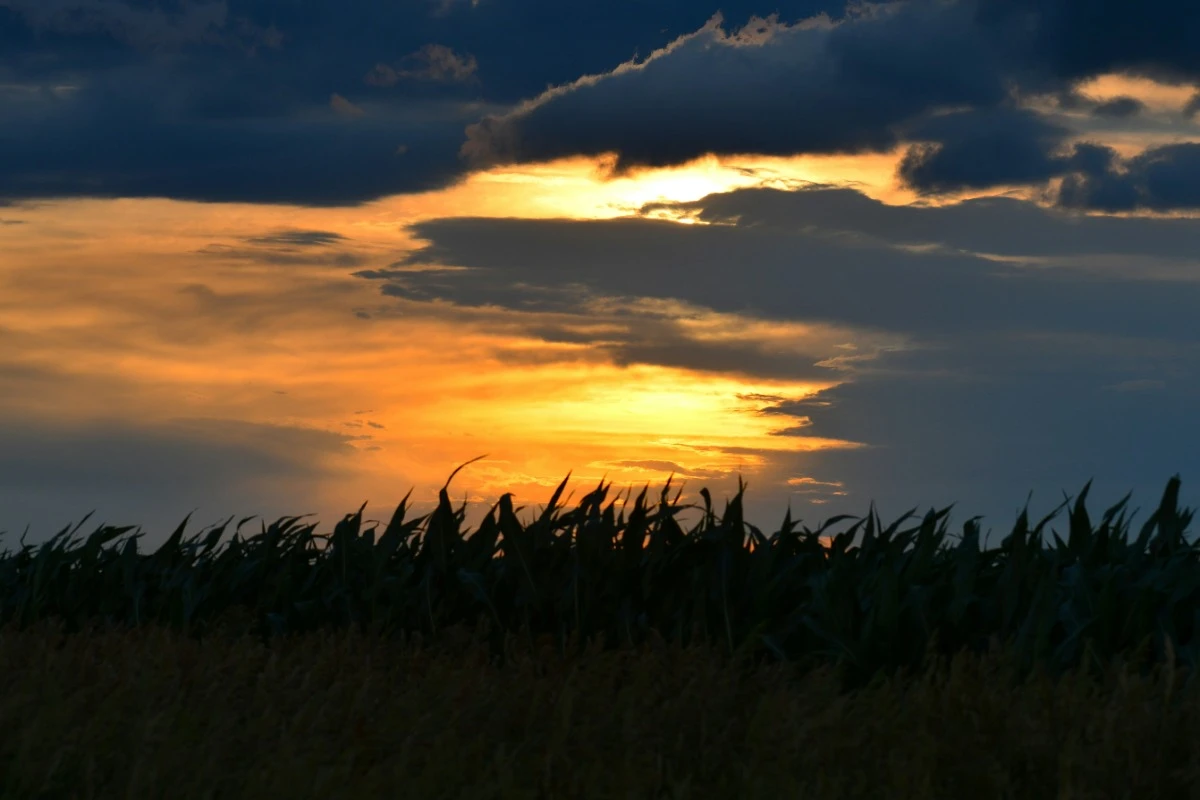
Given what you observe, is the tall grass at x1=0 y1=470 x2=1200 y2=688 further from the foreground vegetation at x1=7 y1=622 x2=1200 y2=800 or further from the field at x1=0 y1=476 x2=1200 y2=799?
the foreground vegetation at x1=7 y1=622 x2=1200 y2=800

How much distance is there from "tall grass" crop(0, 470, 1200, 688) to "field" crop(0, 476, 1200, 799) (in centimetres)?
2

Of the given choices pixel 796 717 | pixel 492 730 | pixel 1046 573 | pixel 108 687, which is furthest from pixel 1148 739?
pixel 108 687

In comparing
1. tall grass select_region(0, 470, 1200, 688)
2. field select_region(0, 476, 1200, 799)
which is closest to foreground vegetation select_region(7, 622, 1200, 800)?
field select_region(0, 476, 1200, 799)

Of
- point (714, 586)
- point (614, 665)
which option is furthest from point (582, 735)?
point (714, 586)

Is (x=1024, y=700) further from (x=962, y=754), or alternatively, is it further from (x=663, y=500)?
(x=663, y=500)

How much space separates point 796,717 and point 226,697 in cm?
191

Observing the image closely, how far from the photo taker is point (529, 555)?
655cm

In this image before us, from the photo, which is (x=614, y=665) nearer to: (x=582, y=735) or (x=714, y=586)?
(x=582, y=735)

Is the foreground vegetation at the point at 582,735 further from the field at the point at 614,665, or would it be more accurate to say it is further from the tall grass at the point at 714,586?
the tall grass at the point at 714,586

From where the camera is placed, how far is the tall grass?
5.65m

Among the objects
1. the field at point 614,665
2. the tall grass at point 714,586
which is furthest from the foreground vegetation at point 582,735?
the tall grass at point 714,586

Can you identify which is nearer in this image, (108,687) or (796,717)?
(796,717)

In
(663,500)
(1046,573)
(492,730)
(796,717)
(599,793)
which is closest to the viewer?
(599,793)

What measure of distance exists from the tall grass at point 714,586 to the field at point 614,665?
0.02 meters
